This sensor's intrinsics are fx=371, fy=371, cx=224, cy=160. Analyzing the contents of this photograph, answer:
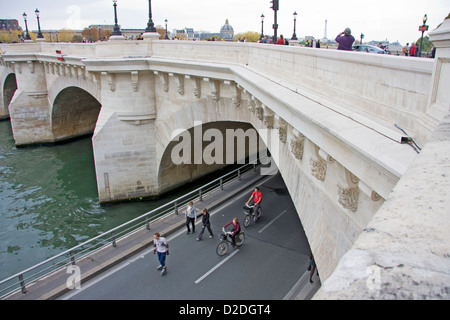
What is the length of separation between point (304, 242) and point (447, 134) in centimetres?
1116

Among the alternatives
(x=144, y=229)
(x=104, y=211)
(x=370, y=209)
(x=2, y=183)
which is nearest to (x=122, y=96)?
(x=104, y=211)

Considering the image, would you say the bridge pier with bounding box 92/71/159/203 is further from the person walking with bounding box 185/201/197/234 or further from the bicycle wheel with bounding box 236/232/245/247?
the bicycle wheel with bounding box 236/232/245/247

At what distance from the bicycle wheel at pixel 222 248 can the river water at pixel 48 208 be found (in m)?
7.85

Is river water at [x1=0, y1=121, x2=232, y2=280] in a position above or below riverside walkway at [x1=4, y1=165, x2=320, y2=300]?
below

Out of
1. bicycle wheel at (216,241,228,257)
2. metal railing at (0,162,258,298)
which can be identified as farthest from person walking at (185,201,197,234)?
bicycle wheel at (216,241,228,257)

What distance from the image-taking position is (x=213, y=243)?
13.7 metres

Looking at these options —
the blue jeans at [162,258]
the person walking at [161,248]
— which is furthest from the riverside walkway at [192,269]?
the person walking at [161,248]

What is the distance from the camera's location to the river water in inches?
→ 666

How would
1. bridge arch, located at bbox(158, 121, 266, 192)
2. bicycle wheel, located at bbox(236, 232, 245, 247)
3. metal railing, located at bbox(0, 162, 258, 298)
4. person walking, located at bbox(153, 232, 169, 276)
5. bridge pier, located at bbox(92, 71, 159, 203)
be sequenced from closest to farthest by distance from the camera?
metal railing, located at bbox(0, 162, 258, 298)
person walking, located at bbox(153, 232, 169, 276)
bicycle wheel, located at bbox(236, 232, 245, 247)
bridge pier, located at bbox(92, 71, 159, 203)
bridge arch, located at bbox(158, 121, 266, 192)

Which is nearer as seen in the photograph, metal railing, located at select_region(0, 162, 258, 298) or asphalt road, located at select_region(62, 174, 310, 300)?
asphalt road, located at select_region(62, 174, 310, 300)

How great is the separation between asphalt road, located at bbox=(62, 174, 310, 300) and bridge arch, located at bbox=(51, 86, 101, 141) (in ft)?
79.0

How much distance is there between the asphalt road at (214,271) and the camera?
1082 cm

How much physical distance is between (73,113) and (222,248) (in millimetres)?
28530
